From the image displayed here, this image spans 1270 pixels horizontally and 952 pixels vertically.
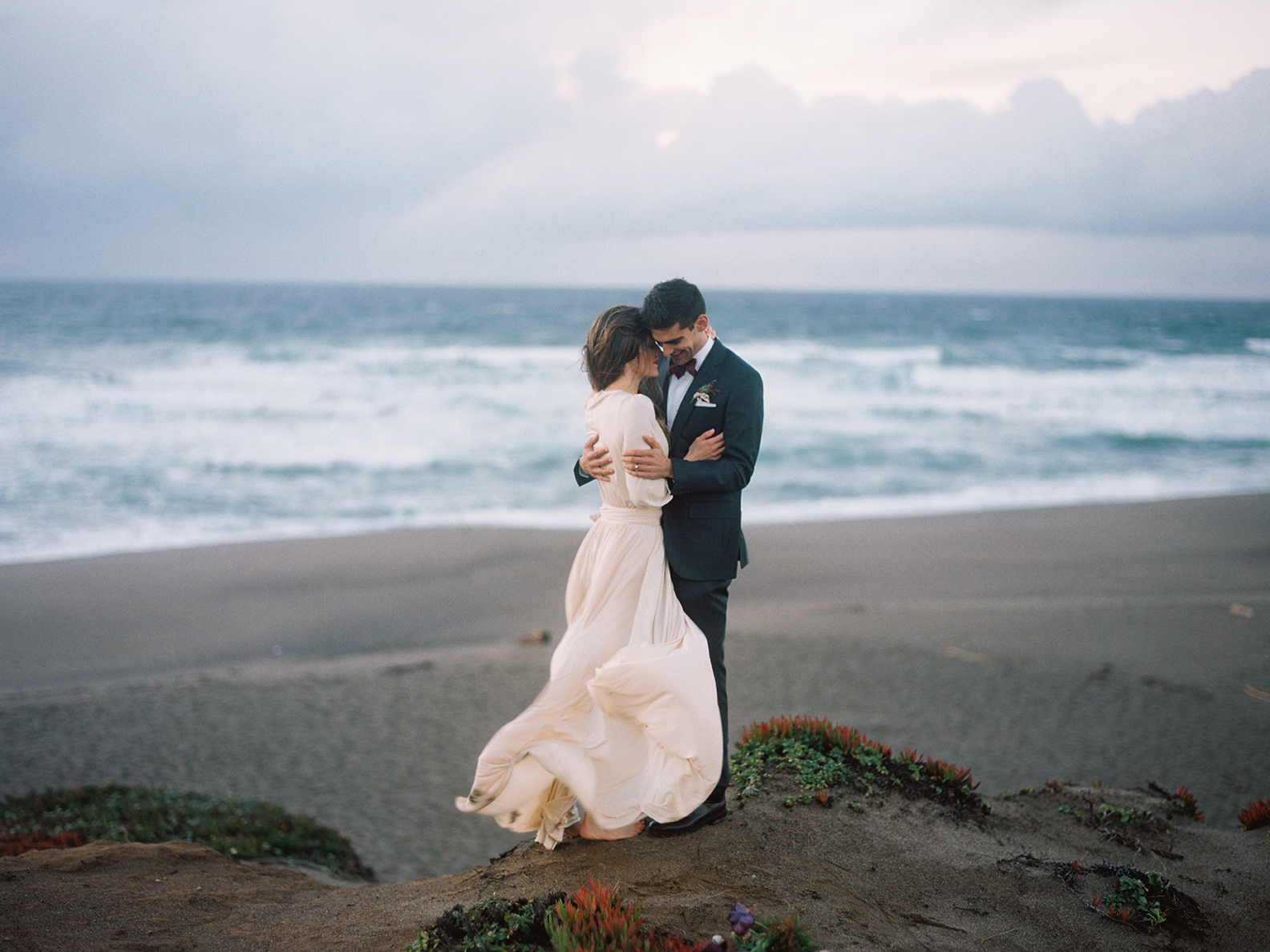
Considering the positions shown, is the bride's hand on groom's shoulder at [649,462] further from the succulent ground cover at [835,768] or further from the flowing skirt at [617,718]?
the succulent ground cover at [835,768]

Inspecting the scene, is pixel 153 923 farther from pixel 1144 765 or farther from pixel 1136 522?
pixel 1136 522

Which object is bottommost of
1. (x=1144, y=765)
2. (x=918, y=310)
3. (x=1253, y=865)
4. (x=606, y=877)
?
(x=1144, y=765)

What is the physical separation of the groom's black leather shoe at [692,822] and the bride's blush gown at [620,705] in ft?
0.50

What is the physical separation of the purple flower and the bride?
27.9 inches

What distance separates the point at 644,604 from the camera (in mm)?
3648

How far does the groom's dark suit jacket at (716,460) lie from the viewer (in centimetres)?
368

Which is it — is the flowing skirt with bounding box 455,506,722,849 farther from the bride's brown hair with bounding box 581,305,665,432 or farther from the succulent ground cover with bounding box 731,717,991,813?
the succulent ground cover with bounding box 731,717,991,813

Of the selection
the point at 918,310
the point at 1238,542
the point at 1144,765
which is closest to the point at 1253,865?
the point at 1144,765

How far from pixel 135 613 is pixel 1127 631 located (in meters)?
11.1

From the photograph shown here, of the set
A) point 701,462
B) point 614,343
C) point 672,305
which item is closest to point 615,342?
point 614,343

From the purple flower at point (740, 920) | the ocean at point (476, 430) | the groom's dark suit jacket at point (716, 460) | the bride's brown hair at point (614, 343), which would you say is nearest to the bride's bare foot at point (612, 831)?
the purple flower at point (740, 920)

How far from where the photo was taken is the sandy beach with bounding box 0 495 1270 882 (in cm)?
645

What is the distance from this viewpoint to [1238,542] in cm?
1277

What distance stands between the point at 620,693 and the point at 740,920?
0.97 meters
